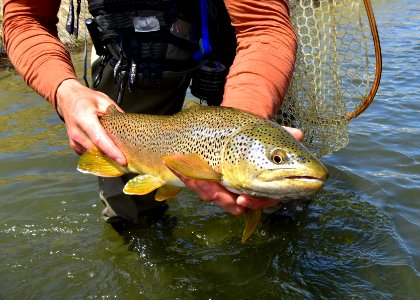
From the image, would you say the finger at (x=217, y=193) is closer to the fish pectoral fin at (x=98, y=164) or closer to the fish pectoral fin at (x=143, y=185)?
the fish pectoral fin at (x=143, y=185)

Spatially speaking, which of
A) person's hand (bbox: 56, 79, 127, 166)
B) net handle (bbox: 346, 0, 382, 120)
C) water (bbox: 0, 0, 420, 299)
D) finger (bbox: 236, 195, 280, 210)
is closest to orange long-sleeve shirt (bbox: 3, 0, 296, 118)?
person's hand (bbox: 56, 79, 127, 166)

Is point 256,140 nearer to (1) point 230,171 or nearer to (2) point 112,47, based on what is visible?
(1) point 230,171

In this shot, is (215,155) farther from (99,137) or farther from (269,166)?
(99,137)

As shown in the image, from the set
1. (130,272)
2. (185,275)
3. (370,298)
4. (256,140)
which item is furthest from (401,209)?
(256,140)

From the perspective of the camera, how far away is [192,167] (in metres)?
2.05

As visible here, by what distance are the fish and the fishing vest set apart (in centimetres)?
68

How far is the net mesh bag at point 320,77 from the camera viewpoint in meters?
4.07

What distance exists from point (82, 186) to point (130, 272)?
5.44ft

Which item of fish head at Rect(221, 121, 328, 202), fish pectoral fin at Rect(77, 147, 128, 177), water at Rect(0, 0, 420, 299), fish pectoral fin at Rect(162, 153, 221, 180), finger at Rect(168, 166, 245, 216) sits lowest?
water at Rect(0, 0, 420, 299)

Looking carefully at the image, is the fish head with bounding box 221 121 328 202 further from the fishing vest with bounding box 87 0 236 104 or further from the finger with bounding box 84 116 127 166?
the fishing vest with bounding box 87 0 236 104

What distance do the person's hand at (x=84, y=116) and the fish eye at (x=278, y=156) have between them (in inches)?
32.7

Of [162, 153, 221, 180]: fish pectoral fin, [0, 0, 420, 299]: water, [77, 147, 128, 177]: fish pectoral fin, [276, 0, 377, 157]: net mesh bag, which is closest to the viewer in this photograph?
[162, 153, 221, 180]: fish pectoral fin

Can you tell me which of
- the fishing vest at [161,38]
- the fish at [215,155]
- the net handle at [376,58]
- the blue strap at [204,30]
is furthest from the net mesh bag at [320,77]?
the fish at [215,155]

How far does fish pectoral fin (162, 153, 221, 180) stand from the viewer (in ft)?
6.61
